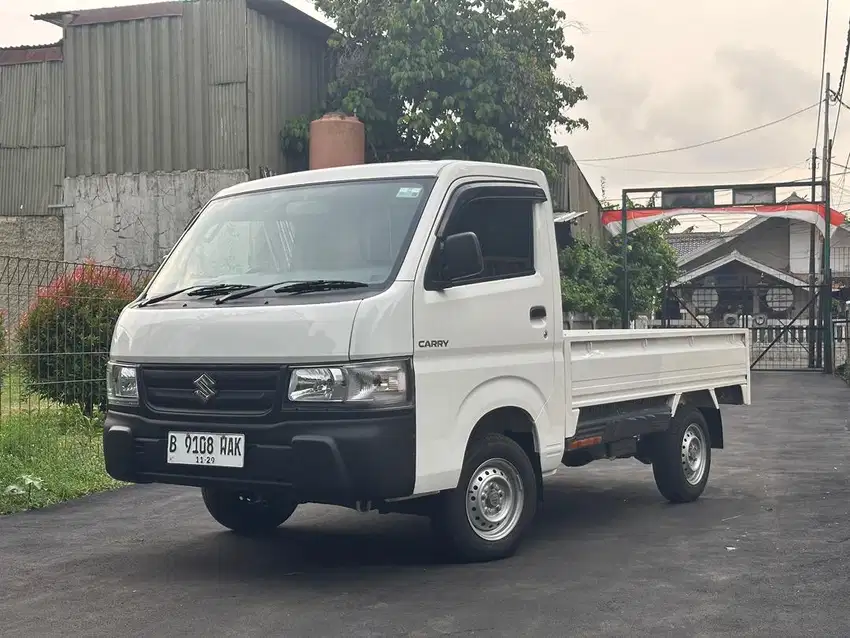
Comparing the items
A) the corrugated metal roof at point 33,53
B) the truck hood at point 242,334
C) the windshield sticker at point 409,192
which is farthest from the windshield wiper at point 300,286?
the corrugated metal roof at point 33,53

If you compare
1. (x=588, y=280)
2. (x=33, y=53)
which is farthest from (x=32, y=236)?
(x=588, y=280)

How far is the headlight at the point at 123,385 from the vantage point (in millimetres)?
5961

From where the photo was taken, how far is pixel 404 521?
7582mm

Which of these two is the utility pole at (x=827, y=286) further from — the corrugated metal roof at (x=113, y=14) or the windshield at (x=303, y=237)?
the windshield at (x=303, y=237)

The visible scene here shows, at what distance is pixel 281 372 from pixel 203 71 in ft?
41.1

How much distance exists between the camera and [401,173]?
6.18 meters

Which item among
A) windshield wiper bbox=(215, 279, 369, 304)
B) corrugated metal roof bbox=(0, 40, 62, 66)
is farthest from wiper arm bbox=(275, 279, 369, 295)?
corrugated metal roof bbox=(0, 40, 62, 66)

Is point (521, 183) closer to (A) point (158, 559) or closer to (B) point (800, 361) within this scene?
(A) point (158, 559)

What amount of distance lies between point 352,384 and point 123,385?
4.94 ft

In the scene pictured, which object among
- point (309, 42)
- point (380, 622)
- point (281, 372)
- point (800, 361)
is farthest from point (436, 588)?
point (800, 361)

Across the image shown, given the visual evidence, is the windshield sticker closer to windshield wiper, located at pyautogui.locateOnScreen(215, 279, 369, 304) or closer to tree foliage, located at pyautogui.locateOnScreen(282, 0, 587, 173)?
windshield wiper, located at pyautogui.locateOnScreen(215, 279, 369, 304)

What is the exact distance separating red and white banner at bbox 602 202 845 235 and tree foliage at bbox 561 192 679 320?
575mm

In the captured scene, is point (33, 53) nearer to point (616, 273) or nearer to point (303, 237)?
point (616, 273)

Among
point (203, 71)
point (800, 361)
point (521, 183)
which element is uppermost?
point (203, 71)
